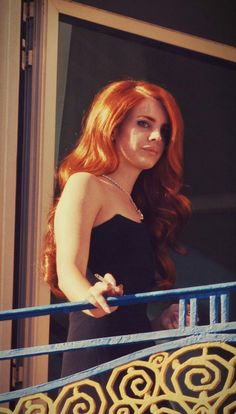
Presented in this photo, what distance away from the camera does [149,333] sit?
2857mm

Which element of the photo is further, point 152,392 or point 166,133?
point 166,133

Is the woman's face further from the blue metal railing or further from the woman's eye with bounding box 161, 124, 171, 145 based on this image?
the blue metal railing

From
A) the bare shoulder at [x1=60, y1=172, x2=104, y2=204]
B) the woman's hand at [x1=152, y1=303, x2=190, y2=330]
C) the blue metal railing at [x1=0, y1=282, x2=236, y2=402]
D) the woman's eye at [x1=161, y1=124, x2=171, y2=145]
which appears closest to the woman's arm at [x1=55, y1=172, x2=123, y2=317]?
the bare shoulder at [x1=60, y1=172, x2=104, y2=204]

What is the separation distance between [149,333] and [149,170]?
671mm

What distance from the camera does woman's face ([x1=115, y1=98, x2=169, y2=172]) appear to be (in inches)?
127

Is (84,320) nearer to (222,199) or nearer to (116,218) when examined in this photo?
(116,218)

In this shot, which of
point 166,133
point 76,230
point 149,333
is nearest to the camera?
point 149,333

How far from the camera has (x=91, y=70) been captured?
326cm

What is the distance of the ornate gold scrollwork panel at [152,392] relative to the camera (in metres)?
2.83

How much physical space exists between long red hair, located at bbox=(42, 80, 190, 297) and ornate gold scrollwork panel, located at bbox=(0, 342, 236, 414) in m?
0.40

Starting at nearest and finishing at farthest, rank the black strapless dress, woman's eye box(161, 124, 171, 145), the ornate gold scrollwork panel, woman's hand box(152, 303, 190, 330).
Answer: the ornate gold scrollwork panel < the black strapless dress < woman's hand box(152, 303, 190, 330) < woman's eye box(161, 124, 171, 145)

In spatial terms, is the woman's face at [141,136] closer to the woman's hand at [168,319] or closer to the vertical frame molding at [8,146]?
the vertical frame molding at [8,146]

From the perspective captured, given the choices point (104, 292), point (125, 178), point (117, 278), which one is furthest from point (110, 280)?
point (125, 178)

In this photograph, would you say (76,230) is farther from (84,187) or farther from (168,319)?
(168,319)
